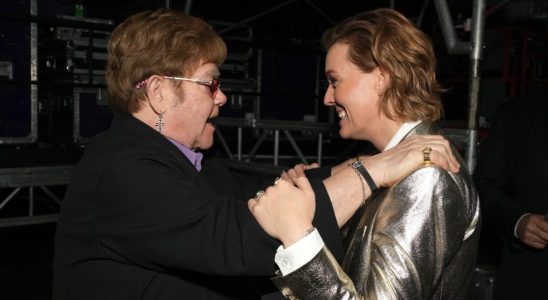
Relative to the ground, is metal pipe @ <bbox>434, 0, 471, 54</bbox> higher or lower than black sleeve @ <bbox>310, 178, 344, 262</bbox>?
higher

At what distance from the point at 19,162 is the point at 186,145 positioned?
372 cm

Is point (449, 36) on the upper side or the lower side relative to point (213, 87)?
upper

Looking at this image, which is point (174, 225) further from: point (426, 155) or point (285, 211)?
point (426, 155)

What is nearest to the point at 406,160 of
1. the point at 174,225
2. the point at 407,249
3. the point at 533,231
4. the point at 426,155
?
the point at 426,155

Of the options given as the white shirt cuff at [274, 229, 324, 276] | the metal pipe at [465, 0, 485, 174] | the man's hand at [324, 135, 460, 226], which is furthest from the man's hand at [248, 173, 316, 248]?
the metal pipe at [465, 0, 485, 174]

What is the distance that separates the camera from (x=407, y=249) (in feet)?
4.16

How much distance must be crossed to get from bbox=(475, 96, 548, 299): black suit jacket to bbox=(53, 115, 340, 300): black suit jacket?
4.15ft

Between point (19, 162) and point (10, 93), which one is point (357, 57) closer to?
point (19, 162)

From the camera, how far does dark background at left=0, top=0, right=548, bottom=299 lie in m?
5.23

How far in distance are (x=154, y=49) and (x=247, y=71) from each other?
6.03 metres

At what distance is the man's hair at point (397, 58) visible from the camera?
1.56 m

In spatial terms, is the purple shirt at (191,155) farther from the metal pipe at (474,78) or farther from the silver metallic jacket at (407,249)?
the metal pipe at (474,78)

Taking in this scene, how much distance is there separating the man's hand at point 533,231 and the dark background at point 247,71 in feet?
4.95

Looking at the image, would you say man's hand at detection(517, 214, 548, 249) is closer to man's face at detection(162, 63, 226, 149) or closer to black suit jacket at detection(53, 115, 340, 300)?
black suit jacket at detection(53, 115, 340, 300)
